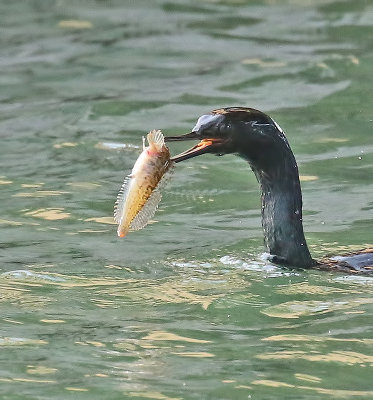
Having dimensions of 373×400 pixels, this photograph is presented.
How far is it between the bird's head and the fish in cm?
10

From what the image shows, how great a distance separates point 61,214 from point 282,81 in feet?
14.4

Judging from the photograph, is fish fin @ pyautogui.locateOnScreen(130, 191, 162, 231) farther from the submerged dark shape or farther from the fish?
the submerged dark shape

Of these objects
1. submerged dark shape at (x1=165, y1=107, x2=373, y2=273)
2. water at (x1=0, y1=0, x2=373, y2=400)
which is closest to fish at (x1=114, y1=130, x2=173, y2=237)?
submerged dark shape at (x1=165, y1=107, x2=373, y2=273)

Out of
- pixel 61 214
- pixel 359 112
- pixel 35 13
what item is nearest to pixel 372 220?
pixel 61 214

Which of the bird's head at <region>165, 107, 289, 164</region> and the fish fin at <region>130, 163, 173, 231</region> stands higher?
the bird's head at <region>165, 107, 289, 164</region>

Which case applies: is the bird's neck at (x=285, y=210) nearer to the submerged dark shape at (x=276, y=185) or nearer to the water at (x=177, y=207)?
the submerged dark shape at (x=276, y=185)

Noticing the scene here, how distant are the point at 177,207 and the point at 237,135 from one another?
8.15ft

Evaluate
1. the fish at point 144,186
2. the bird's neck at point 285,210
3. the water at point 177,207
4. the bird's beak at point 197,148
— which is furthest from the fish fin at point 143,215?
the bird's neck at point 285,210

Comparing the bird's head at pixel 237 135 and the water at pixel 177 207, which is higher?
the bird's head at pixel 237 135

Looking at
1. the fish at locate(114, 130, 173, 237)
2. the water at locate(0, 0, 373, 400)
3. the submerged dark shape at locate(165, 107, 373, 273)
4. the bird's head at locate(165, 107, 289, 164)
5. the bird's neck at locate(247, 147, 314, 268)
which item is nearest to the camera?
the water at locate(0, 0, 373, 400)

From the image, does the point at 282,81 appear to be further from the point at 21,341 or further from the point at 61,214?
the point at 21,341

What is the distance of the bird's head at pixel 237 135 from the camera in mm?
7520

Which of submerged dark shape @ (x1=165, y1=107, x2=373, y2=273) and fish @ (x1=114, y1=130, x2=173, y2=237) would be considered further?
submerged dark shape @ (x1=165, y1=107, x2=373, y2=273)

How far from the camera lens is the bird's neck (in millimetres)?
7887
